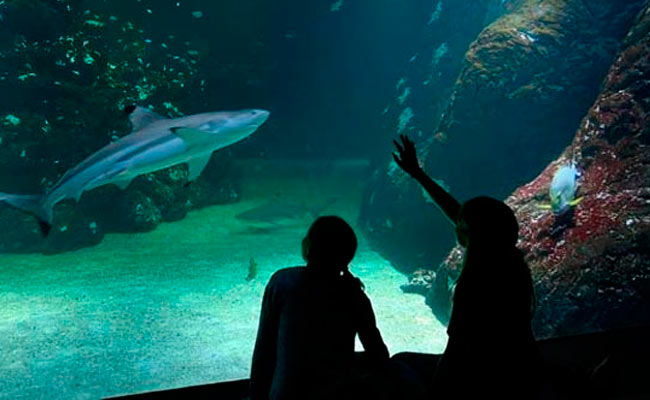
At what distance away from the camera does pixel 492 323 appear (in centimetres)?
167

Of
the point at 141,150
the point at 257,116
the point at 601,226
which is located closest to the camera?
the point at 141,150

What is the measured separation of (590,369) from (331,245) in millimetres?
1822

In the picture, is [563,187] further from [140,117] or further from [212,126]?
[140,117]

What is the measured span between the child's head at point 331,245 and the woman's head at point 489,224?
0.53m

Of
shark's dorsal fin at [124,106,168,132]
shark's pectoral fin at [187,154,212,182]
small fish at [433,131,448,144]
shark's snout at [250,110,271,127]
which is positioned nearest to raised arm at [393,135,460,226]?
shark's snout at [250,110,271,127]

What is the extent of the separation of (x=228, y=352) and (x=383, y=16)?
61.6 feet

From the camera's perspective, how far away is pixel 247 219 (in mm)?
13422

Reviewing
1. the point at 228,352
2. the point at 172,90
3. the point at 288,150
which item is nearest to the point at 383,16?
the point at 288,150

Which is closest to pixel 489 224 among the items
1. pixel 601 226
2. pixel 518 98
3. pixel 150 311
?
pixel 601 226

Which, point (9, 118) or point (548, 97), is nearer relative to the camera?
point (548, 97)

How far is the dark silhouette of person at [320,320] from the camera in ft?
6.40

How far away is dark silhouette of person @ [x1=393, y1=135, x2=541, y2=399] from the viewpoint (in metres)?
1.67

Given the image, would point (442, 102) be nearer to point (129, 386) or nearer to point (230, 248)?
point (230, 248)

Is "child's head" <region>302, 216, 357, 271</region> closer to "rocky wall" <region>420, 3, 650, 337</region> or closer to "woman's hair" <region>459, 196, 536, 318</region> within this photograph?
"woman's hair" <region>459, 196, 536, 318</region>
